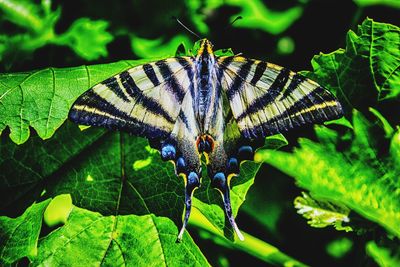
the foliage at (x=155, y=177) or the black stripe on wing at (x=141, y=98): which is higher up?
the black stripe on wing at (x=141, y=98)

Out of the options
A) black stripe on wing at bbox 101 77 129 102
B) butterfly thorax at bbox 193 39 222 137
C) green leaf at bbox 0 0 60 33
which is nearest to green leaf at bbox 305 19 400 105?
butterfly thorax at bbox 193 39 222 137

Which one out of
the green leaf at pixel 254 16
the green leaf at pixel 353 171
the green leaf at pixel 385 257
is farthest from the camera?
the green leaf at pixel 254 16

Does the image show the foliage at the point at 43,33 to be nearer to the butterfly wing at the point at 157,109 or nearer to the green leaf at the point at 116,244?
the butterfly wing at the point at 157,109

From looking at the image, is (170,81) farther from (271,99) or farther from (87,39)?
(87,39)

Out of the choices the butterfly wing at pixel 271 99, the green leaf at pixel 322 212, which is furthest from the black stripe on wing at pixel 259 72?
the green leaf at pixel 322 212

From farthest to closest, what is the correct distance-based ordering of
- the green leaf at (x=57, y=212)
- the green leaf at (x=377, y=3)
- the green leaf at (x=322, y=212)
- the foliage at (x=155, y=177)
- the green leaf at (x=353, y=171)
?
the green leaf at (x=377, y=3)
the green leaf at (x=57, y=212)
the green leaf at (x=322, y=212)
the foliage at (x=155, y=177)
the green leaf at (x=353, y=171)

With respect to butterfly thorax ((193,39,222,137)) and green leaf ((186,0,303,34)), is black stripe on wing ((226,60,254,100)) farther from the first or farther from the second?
green leaf ((186,0,303,34))

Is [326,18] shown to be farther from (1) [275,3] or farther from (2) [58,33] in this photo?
(2) [58,33]

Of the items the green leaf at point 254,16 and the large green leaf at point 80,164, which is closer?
the large green leaf at point 80,164
